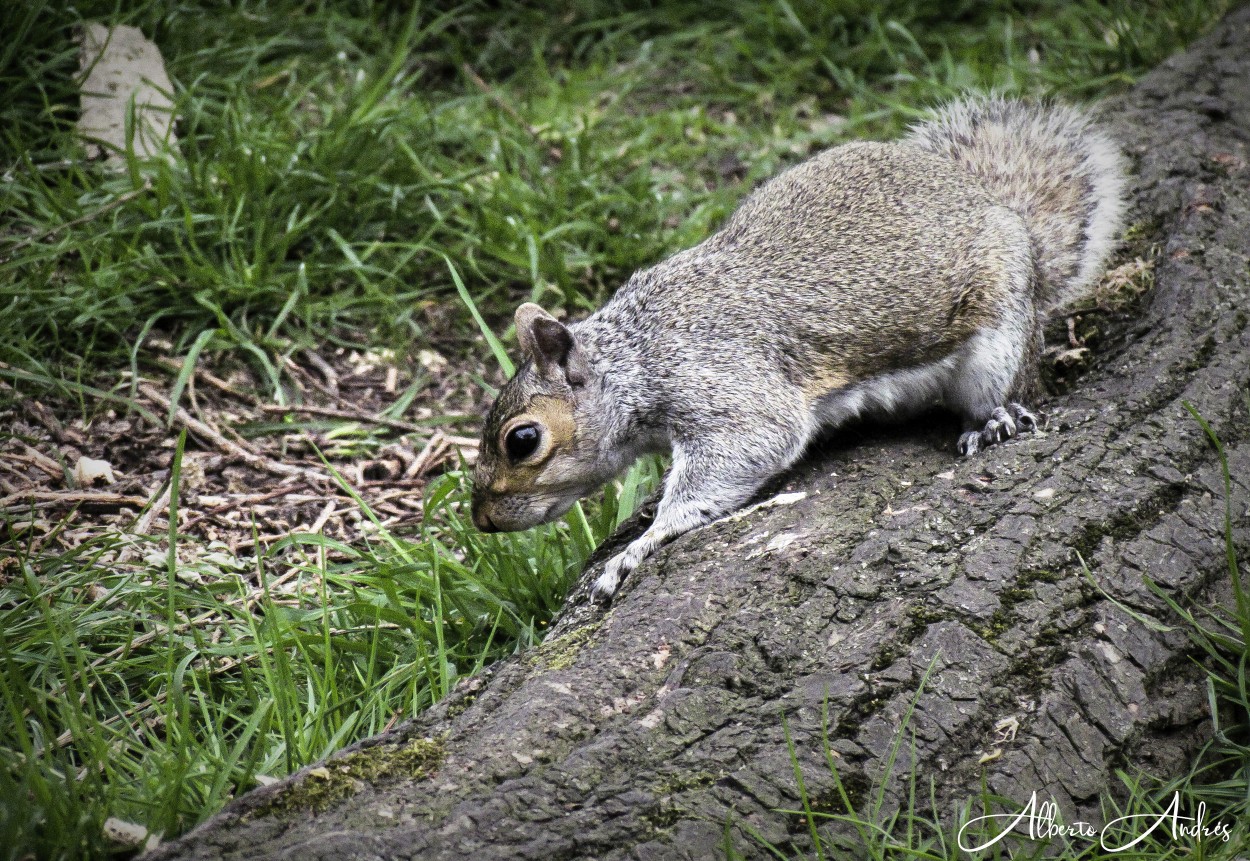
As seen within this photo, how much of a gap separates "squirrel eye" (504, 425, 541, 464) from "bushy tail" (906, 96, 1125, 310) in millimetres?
1786

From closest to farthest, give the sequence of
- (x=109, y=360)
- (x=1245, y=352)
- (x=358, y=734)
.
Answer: (x=358, y=734) → (x=1245, y=352) → (x=109, y=360)

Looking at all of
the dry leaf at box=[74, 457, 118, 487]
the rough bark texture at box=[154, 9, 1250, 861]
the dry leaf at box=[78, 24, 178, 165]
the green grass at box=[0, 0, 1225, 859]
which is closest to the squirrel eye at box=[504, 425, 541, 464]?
the green grass at box=[0, 0, 1225, 859]

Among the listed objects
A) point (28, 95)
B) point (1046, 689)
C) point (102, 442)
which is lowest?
point (1046, 689)

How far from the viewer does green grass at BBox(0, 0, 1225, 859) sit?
293 centimetres

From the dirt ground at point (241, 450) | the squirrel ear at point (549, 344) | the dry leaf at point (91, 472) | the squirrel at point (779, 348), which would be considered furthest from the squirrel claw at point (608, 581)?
the dry leaf at point (91, 472)

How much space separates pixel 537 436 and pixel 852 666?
1.30 meters

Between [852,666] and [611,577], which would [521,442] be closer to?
[611,577]

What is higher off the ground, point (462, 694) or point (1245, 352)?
point (462, 694)

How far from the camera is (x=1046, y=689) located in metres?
2.48

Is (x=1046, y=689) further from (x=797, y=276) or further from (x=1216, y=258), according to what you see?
(x=1216, y=258)

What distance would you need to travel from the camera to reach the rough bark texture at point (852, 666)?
2133 mm

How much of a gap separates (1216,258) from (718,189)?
2.41 m

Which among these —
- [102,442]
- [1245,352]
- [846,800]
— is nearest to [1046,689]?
[846,800]
